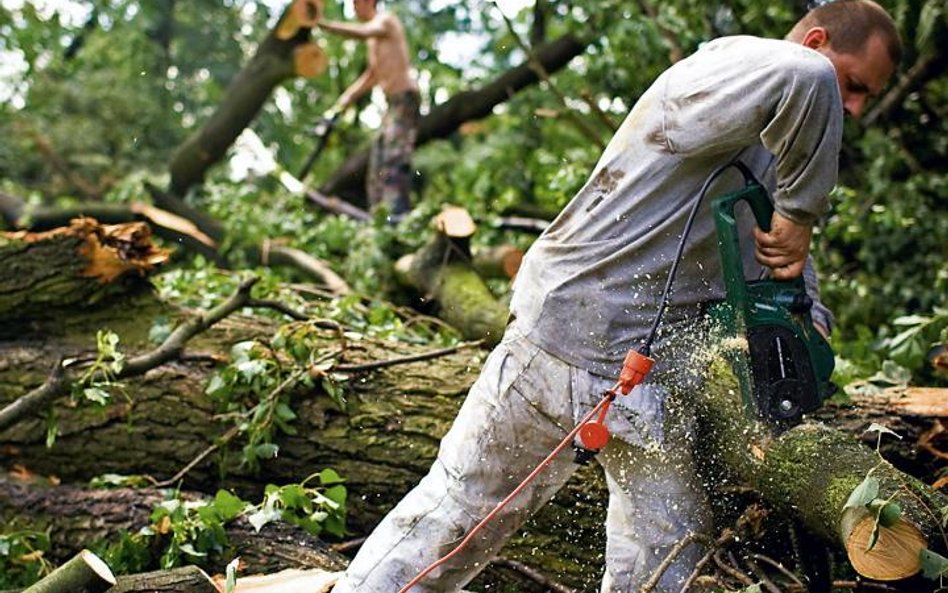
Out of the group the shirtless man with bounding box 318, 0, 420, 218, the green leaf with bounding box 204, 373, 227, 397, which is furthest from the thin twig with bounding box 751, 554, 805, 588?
the shirtless man with bounding box 318, 0, 420, 218

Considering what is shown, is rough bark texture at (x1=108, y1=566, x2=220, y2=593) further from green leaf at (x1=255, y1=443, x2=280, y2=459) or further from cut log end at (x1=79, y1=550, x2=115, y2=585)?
green leaf at (x1=255, y1=443, x2=280, y2=459)

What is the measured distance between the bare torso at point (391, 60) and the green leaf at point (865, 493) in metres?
6.28

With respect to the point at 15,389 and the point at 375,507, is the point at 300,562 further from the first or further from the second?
the point at 15,389

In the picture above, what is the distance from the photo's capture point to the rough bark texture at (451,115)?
30.3 feet

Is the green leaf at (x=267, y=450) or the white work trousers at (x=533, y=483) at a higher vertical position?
the white work trousers at (x=533, y=483)

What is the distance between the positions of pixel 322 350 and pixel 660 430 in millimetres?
1741

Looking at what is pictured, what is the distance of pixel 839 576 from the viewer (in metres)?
3.25

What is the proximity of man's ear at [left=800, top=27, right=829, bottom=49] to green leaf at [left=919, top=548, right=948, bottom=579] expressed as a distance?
1230 millimetres

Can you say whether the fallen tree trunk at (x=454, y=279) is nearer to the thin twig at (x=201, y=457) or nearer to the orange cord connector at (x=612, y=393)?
the thin twig at (x=201, y=457)

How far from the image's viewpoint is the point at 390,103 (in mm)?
8281

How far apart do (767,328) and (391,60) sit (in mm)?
6172

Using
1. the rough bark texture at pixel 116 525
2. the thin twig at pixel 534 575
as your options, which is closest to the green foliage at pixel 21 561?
the rough bark texture at pixel 116 525

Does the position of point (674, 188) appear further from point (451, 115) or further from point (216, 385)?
point (451, 115)

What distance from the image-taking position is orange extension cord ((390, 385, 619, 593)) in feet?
7.99
